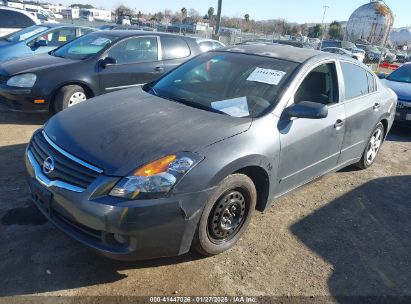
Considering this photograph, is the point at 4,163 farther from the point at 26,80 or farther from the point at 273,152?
the point at 273,152

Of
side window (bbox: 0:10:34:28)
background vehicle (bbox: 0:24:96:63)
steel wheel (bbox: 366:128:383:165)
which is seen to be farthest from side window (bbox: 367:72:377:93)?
side window (bbox: 0:10:34:28)

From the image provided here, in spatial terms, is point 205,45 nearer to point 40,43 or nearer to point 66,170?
point 40,43

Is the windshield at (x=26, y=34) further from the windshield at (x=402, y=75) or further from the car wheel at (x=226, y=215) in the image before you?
the windshield at (x=402, y=75)

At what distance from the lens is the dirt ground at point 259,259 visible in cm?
276

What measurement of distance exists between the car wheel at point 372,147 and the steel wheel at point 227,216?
2.71m

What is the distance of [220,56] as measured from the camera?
4.19 metres

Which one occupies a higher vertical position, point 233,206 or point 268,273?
point 233,206

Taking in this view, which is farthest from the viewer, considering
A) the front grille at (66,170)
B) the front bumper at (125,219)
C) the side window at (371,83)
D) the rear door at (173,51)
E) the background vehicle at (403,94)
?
the background vehicle at (403,94)

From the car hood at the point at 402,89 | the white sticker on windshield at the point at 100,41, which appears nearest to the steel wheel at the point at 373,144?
the car hood at the point at 402,89

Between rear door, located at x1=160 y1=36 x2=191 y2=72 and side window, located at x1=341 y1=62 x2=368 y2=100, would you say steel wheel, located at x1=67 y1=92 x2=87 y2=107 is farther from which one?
side window, located at x1=341 y1=62 x2=368 y2=100

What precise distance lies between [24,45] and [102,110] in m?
6.90

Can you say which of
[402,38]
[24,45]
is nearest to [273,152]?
[24,45]

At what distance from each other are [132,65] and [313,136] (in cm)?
Answer: 408

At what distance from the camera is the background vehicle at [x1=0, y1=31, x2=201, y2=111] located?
5.89 m
